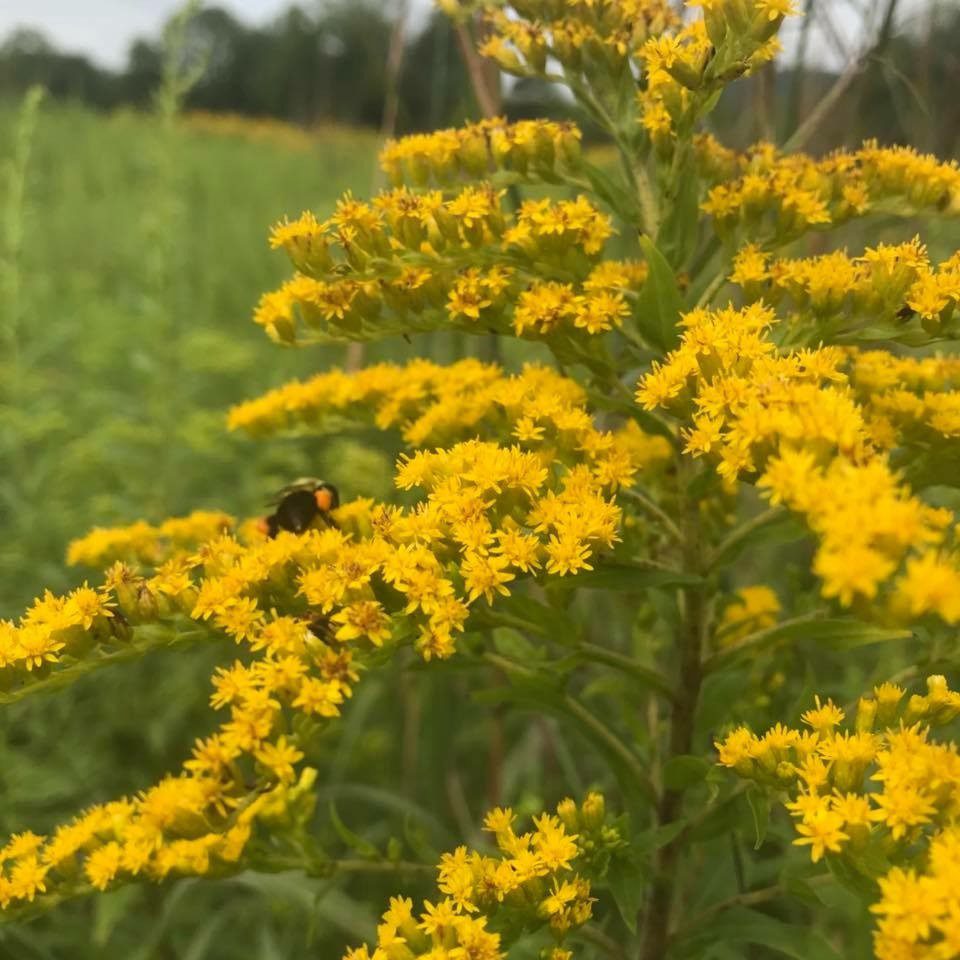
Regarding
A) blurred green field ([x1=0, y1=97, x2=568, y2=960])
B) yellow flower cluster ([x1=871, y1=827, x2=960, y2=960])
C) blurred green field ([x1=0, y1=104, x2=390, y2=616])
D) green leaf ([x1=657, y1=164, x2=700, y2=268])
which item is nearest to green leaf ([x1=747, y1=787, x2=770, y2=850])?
yellow flower cluster ([x1=871, y1=827, x2=960, y2=960])

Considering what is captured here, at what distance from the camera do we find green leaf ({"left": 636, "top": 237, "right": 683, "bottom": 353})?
1191mm

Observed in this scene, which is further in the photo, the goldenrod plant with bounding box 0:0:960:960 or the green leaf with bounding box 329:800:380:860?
the green leaf with bounding box 329:800:380:860

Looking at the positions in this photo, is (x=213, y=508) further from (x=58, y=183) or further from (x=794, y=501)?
(x=58, y=183)

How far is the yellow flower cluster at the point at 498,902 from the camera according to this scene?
1.01 m

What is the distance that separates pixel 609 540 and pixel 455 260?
0.48 metres

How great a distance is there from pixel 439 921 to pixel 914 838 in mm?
499

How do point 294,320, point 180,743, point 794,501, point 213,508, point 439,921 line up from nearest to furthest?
point 794,501 → point 439,921 → point 294,320 → point 180,743 → point 213,508

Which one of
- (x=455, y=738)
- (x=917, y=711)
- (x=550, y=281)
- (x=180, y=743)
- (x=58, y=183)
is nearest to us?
(x=917, y=711)

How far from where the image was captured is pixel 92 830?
118 centimetres

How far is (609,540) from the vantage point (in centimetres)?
115

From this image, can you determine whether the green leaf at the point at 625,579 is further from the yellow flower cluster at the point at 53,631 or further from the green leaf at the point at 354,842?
the yellow flower cluster at the point at 53,631

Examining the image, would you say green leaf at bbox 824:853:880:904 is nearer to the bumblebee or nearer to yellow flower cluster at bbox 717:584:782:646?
yellow flower cluster at bbox 717:584:782:646

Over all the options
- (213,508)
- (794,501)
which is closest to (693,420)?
(794,501)

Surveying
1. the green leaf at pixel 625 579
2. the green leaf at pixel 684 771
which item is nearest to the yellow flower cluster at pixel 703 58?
the green leaf at pixel 625 579
